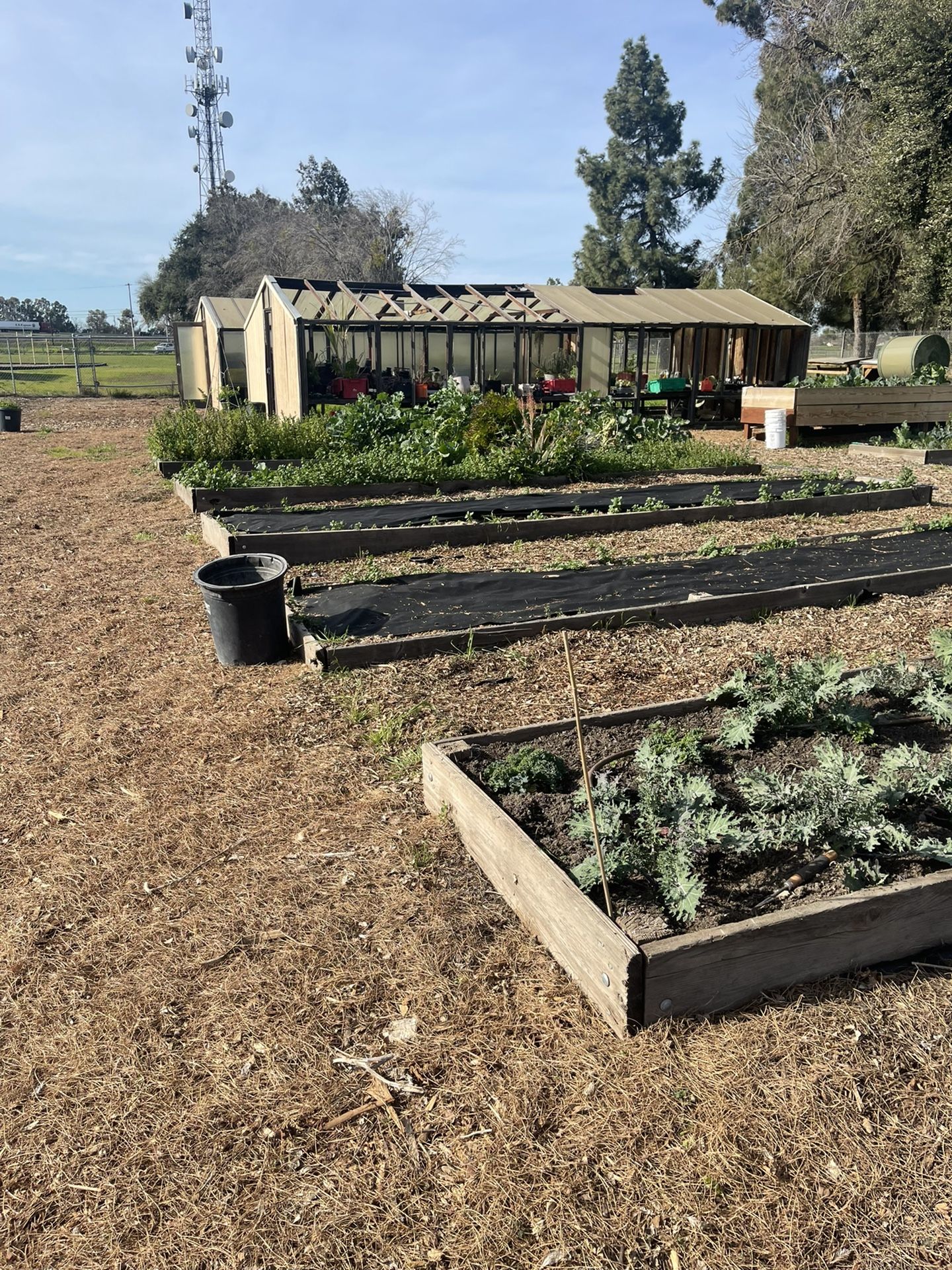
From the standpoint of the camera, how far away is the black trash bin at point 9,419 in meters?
19.9

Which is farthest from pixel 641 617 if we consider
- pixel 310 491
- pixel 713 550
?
pixel 310 491

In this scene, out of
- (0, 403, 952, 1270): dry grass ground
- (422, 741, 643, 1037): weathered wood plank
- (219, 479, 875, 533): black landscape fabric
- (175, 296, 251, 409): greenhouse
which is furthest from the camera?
(175, 296, 251, 409): greenhouse

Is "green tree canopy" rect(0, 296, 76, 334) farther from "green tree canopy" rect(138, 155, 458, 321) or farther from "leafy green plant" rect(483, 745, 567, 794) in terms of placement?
"leafy green plant" rect(483, 745, 567, 794)

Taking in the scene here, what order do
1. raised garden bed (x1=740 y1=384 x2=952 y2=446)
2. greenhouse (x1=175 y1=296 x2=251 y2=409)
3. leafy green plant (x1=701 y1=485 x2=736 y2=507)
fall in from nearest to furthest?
leafy green plant (x1=701 y1=485 x2=736 y2=507)
raised garden bed (x1=740 y1=384 x2=952 y2=446)
greenhouse (x1=175 y1=296 x2=251 y2=409)

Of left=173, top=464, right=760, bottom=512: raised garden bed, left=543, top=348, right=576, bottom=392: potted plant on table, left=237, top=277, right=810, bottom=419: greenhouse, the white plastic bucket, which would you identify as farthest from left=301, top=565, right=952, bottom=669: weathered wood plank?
left=543, top=348, right=576, bottom=392: potted plant on table

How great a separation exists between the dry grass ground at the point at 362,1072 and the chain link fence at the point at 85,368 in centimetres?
2833

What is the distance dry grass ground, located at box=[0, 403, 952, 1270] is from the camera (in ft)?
6.49

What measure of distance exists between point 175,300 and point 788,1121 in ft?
197

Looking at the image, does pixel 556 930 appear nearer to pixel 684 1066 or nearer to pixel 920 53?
pixel 684 1066

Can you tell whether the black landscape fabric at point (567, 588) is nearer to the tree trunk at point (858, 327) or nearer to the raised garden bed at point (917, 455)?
the raised garden bed at point (917, 455)

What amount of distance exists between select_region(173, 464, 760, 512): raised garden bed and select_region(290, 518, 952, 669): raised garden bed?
13.4 feet

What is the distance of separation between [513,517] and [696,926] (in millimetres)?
7180

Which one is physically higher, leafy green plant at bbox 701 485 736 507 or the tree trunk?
the tree trunk

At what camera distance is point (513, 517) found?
9.51 m
